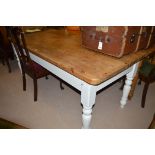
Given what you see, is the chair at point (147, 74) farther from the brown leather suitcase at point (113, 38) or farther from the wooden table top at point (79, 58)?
the brown leather suitcase at point (113, 38)

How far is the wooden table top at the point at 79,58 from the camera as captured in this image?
1.12 m

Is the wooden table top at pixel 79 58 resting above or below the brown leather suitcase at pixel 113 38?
below

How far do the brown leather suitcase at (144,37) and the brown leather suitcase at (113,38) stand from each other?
4 centimetres

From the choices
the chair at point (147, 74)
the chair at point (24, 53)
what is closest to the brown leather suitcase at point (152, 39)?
the chair at point (147, 74)

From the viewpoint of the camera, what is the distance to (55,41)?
177cm

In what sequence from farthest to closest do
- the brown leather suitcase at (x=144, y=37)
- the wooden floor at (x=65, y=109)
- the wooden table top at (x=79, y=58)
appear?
the wooden floor at (x=65, y=109) < the brown leather suitcase at (x=144, y=37) < the wooden table top at (x=79, y=58)

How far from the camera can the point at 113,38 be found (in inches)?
48.3

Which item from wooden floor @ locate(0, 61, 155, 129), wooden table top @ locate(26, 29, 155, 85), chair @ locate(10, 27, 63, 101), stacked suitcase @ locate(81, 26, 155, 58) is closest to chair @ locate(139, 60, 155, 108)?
wooden floor @ locate(0, 61, 155, 129)

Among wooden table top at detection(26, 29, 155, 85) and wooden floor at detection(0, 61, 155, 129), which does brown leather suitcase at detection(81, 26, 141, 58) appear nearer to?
wooden table top at detection(26, 29, 155, 85)

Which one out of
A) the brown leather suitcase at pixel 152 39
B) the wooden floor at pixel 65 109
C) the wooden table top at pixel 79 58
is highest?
the brown leather suitcase at pixel 152 39

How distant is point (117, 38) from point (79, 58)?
1.15 feet
